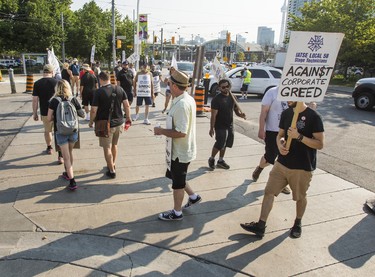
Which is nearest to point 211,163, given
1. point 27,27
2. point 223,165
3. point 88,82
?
point 223,165

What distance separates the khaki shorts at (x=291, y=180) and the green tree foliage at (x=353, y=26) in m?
29.9

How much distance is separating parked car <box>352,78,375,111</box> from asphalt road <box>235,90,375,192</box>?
33 centimetres

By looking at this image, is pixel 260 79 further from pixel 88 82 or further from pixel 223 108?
pixel 223 108

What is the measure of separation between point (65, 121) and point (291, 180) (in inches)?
127

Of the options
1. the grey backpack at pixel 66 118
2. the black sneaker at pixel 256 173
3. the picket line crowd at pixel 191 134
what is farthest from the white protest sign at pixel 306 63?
the grey backpack at pixel 66 118

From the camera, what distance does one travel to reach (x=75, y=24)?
40.5 meters

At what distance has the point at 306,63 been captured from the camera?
350cm

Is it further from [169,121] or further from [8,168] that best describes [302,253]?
[8,168]

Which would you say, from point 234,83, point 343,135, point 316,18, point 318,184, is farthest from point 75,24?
point 318,184

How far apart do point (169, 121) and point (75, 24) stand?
41723 mm

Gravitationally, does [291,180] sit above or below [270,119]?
below

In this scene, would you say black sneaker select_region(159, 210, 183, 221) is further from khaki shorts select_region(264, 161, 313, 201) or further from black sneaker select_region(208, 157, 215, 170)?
black sneaker select_region(208, 157, 215, 170)

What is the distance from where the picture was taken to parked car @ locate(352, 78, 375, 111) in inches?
552

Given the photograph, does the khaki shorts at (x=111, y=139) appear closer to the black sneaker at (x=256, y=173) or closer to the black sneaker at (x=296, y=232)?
the black sneaker at (x=256, y=173)
